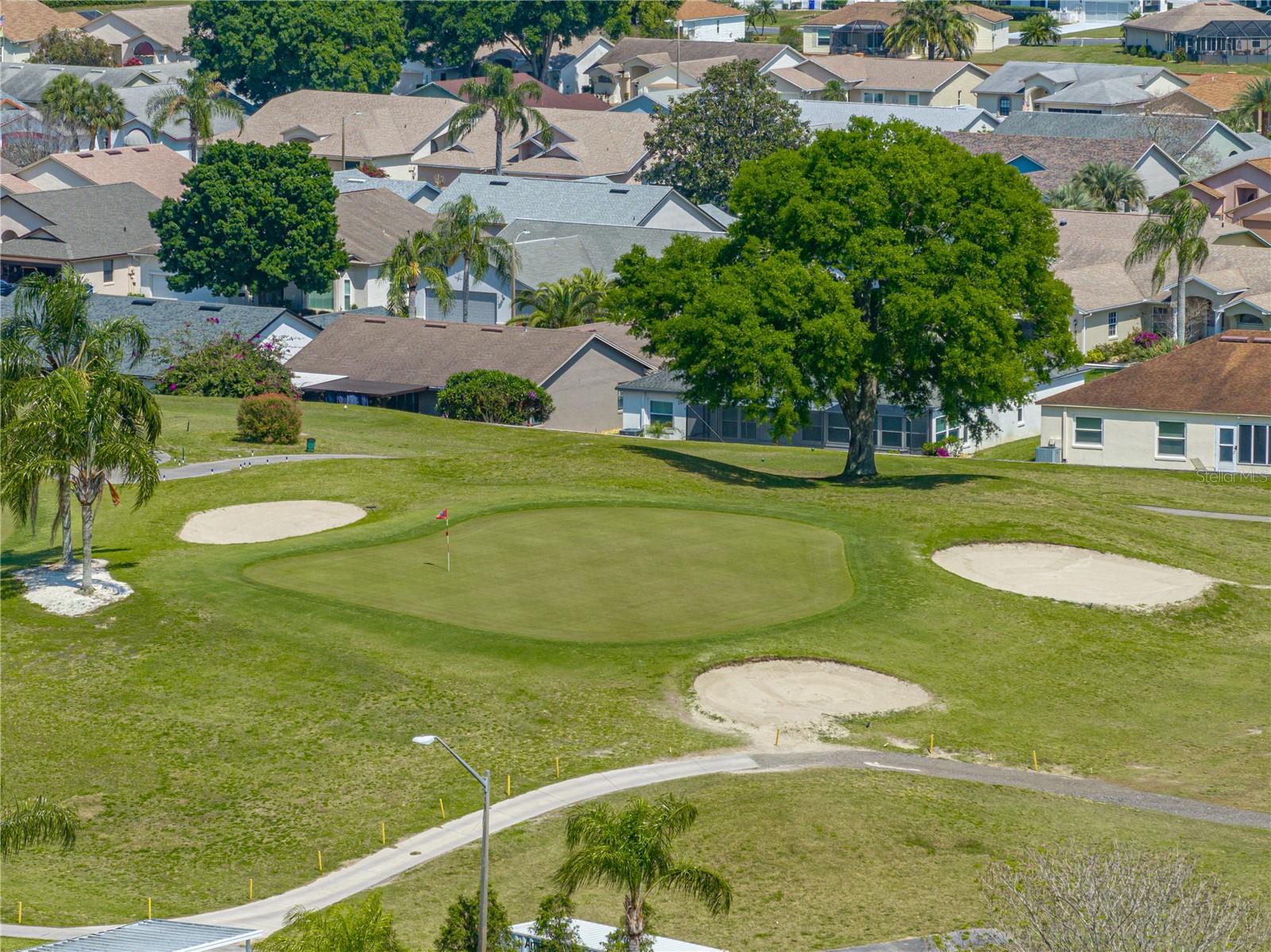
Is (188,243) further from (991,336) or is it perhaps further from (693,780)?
(693,780)

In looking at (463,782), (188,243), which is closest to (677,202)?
(188,243)

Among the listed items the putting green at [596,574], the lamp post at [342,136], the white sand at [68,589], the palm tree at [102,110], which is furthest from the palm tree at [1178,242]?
the palm tree at [102,110]

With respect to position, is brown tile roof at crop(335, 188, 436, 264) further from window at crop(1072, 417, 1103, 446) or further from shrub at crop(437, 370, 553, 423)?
window at crop(1072, 417, 1103, 446)

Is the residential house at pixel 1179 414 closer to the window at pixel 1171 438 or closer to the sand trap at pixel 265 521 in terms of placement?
the window at pixel 1171 438

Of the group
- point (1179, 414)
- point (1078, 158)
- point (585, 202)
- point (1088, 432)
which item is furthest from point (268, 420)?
point (1078, 158)

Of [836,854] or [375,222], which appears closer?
[836,854]

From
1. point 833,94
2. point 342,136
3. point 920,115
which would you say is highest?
point 833,94

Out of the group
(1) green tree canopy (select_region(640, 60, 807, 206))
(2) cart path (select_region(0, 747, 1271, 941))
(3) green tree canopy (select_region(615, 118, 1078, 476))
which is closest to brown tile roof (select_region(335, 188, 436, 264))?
(1) green tree canopy (select_region(640, 60, 807, 206))

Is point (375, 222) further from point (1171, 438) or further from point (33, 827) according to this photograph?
point (33, 827)
